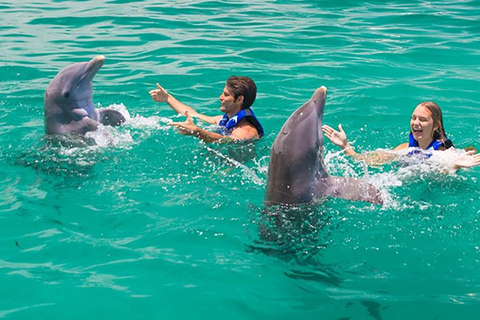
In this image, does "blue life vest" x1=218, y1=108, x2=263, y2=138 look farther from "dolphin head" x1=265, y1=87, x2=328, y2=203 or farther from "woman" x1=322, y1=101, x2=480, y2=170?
"dolphin head" x1=265, y1=87, x2=328, y2=203

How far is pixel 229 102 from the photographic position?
842cm

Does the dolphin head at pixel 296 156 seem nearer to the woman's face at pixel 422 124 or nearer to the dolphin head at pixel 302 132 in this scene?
the dolphin head at pixel 302 132

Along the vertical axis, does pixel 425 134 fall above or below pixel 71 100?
below

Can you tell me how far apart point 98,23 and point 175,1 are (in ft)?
10.3

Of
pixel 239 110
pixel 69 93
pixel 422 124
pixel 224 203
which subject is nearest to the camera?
pixel 224 203

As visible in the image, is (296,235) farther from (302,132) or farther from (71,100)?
(71,100)

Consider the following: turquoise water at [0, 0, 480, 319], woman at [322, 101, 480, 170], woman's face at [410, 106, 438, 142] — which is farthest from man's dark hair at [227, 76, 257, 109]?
woman's face at [410, 106, 438, 142]

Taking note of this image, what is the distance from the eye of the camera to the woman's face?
7.38 metres

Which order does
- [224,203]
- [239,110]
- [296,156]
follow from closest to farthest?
[296,156], [224,203], [239,110]

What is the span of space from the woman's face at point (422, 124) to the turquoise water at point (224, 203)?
0.44m

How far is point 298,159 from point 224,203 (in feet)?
3.93

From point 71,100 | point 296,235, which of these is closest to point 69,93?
point 71,100

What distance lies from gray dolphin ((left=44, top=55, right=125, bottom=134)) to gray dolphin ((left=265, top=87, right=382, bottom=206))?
3.40 m

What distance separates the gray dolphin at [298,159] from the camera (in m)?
5.77
